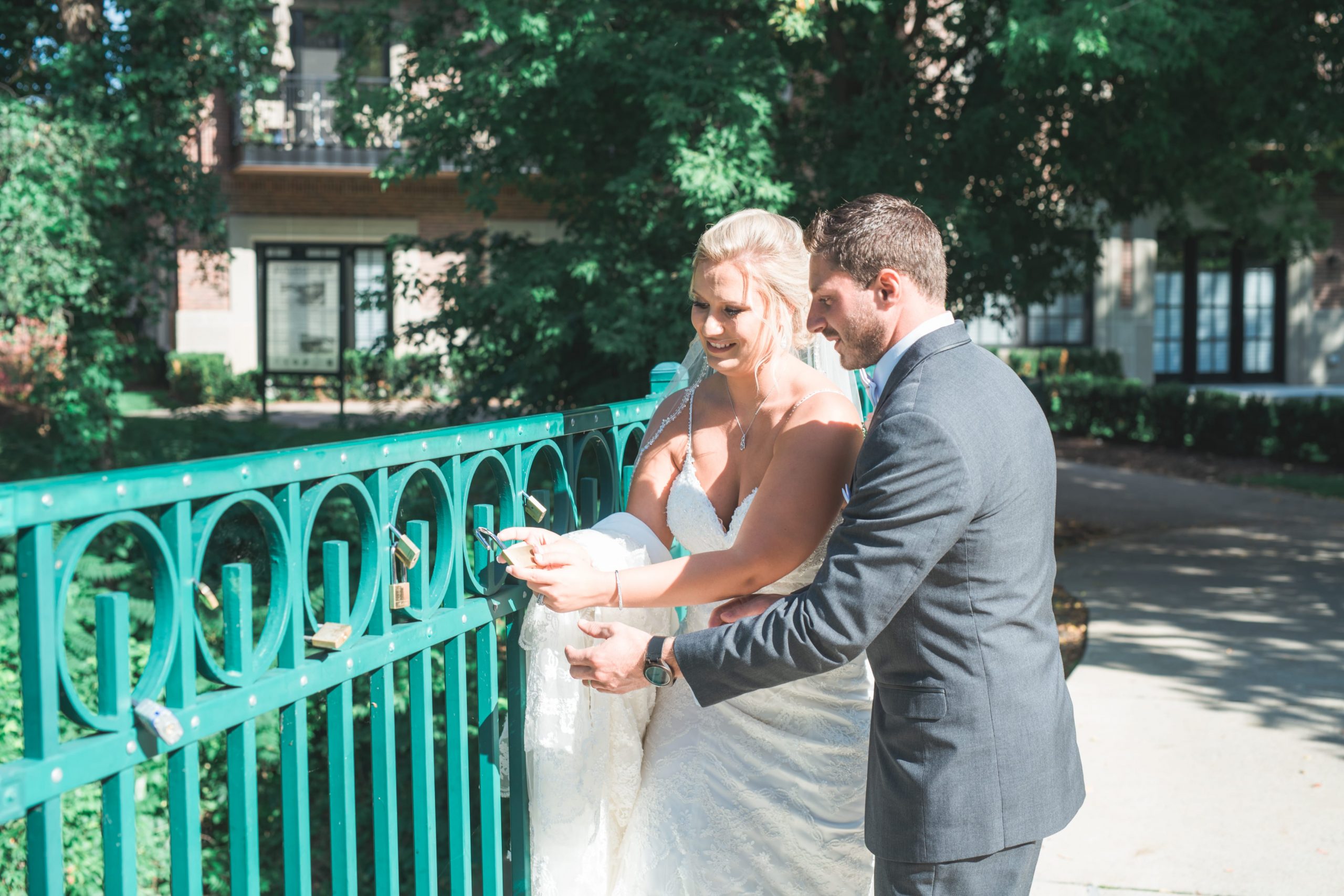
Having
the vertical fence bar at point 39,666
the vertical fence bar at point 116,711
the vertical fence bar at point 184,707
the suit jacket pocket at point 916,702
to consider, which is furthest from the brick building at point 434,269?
the vertical fence bar at point 39,666

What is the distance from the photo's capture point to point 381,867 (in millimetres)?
2254

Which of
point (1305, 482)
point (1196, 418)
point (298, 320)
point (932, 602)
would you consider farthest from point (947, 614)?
point (1196, 418)

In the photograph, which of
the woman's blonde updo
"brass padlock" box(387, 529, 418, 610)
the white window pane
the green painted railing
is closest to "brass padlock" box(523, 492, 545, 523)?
the green painted railing

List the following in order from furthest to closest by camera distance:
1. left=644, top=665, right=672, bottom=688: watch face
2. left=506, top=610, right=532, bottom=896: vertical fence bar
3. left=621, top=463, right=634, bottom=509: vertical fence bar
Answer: left=621, top=463, right=634, bottom=509: vertical fence bar → left=506, top=610, right=532, bottom=896: vertical fence bar → left=644, top=665, right=672, bottom=688: watch face

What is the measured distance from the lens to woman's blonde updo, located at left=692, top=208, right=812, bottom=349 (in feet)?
8.25

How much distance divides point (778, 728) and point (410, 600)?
2.76ft

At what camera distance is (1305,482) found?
13.4 meters

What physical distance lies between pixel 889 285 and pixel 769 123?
5.13 m

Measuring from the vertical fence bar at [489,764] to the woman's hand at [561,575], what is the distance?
25cm

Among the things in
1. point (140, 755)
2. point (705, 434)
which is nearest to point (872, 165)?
point (705, 434)

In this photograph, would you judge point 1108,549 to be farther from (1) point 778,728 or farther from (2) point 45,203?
(2) point 45,203

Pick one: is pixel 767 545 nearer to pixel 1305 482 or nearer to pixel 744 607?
pixel 744 607

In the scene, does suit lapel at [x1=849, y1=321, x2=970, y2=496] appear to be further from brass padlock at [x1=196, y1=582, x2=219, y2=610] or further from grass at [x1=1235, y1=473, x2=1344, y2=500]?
grass at [x1=1235, y1=473, x2=1344, y2=500]

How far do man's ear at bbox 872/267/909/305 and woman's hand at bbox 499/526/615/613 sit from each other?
765mm
